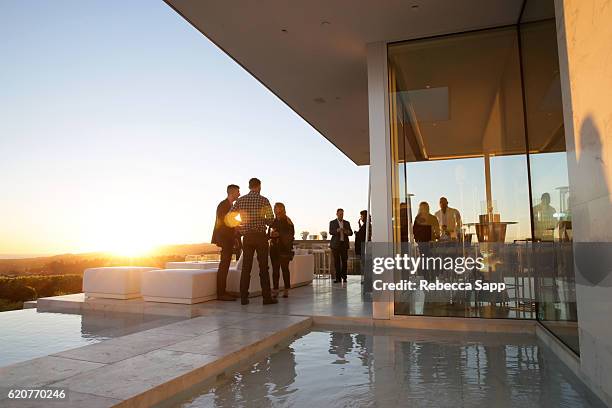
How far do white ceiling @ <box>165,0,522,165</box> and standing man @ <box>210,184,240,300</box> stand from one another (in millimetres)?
1953

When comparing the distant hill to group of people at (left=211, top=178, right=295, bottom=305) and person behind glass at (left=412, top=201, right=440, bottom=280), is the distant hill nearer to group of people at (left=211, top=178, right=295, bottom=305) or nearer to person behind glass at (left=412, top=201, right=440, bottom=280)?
group of people at (left=211, top=178, right=295, bottom=305)

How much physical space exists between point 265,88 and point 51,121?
5421 millimetres

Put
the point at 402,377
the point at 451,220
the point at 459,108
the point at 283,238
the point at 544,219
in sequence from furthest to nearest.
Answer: the point at 283,238
the point at 459,108
the point at 451,220
the point at 544,219
the point at 402,377

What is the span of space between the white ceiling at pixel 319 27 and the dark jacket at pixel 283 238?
2.05 metres

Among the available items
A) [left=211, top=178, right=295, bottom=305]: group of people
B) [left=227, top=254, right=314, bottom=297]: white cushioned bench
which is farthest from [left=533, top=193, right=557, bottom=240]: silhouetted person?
[left=227, top=254, right=314, bottom=297]: white cushioned bench

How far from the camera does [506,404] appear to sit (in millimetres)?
2021

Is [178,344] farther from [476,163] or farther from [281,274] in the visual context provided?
[281,274]

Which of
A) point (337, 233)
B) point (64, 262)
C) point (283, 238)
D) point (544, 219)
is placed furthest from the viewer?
point (64, 262)

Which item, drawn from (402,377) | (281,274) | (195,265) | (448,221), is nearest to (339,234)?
(281,274)

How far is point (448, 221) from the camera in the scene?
414 centimetres

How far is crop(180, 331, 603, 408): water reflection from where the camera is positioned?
2080 millimetres

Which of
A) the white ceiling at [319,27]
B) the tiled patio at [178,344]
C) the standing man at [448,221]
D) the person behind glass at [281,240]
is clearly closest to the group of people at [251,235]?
the person behind glass at [281,240]

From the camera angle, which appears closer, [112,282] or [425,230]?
[425,230]

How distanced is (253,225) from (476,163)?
2699 mm
